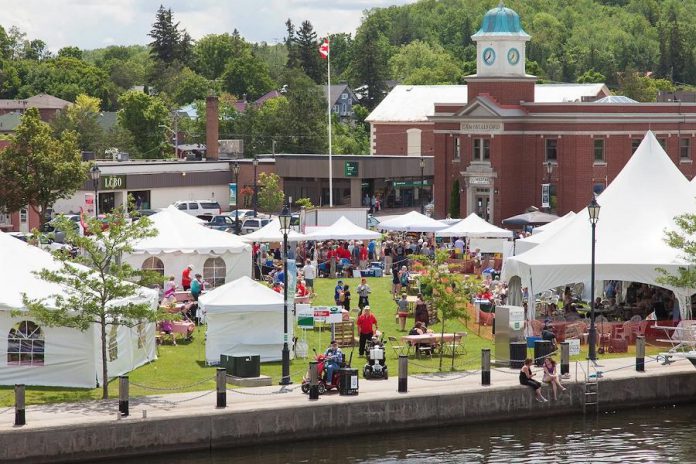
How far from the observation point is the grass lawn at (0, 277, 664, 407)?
31.6 metres

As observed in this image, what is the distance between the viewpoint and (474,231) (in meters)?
55.3

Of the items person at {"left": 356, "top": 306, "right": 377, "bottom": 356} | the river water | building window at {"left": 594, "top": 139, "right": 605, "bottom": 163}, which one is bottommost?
the river water

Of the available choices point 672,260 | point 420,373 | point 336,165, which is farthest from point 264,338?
point 336,165

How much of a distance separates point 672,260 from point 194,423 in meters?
15.0

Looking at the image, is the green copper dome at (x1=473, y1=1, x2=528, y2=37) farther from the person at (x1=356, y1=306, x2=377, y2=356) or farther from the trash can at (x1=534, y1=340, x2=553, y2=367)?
the trash can at (x1=534, y1=340, x2=553, y2=367)

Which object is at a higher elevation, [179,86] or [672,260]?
[179,86]

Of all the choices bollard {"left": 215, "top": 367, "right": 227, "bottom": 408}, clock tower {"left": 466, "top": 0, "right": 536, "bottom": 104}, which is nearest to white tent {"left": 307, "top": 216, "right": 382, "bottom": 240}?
clock tower {"left": 466, "top": 0, "right": 536, "bottom": 104}

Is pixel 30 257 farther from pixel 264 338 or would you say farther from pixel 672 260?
pixel 672 260

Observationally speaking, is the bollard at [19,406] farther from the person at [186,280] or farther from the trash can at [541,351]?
the person at [186,280]

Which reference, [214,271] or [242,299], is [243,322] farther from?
[214,271]

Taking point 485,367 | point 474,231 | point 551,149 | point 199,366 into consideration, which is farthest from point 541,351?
point 551,149

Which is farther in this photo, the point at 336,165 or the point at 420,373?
the point at 336,165

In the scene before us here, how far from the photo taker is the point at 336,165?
9425 cm

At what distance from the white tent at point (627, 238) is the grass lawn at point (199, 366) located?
2.11 meters
